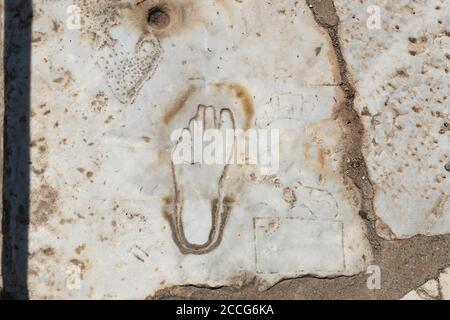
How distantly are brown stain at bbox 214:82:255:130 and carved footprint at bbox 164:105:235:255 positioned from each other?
130 mm

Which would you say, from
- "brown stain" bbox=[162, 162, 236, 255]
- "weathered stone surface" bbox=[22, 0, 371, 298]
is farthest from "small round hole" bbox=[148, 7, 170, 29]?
"brown stain" bbox=[162, 162, 236, 255]

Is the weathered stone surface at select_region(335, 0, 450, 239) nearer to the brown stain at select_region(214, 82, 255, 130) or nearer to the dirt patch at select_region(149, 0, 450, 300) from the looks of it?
the dirt patch at select_region(149, 0, 450, 300)

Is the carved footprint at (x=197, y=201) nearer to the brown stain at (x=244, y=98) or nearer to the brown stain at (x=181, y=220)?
the brown stain at (x=181, y=220)

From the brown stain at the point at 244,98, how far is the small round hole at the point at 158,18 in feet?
0.73

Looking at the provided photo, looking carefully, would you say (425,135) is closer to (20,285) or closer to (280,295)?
(280,295)

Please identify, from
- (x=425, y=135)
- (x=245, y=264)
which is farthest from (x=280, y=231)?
(x=425, y=135)

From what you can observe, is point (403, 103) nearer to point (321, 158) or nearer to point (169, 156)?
point (321, 158)

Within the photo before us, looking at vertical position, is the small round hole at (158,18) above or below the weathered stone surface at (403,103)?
above

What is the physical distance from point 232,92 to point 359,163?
0.41 metres

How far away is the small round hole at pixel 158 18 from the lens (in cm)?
156

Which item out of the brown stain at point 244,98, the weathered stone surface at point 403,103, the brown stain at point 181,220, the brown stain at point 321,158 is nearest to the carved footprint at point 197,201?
the brown stain at point 181,220

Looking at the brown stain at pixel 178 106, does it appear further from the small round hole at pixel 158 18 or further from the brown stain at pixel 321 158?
the brown stain at pixel 321 158

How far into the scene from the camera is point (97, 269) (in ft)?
5.01

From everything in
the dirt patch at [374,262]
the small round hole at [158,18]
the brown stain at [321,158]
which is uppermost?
the small round hole at [158,18]
